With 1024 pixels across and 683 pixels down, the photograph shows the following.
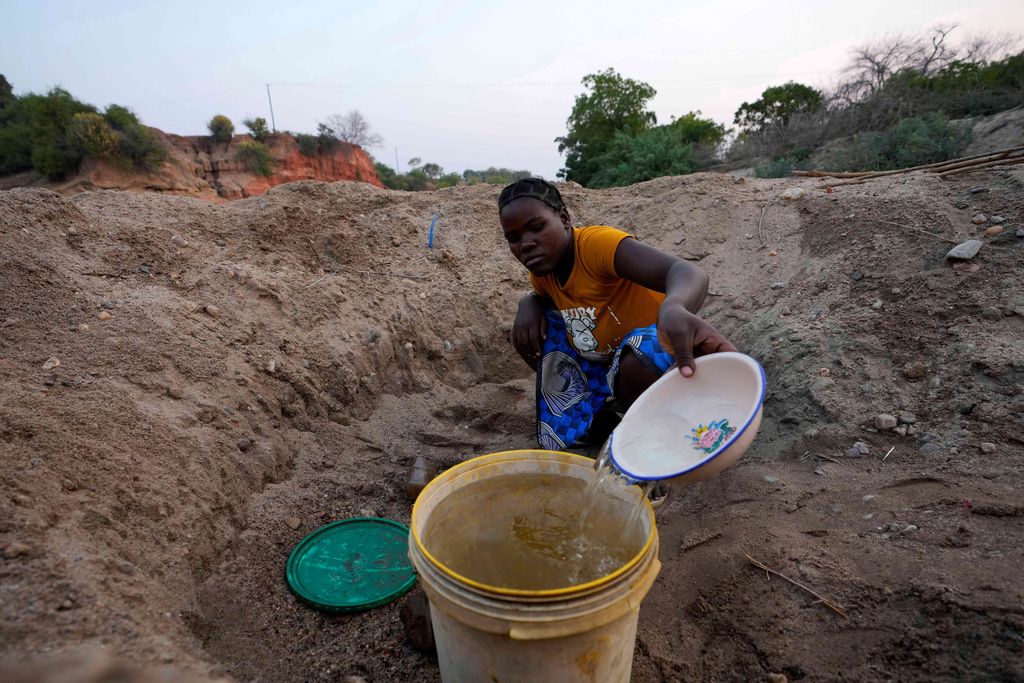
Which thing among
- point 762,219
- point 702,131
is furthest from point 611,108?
point 762,219

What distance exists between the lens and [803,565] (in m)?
1.62

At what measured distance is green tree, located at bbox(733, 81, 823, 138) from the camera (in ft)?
63.3

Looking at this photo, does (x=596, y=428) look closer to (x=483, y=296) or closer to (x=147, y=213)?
(x=483, y=296)

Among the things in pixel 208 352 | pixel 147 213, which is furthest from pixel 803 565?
pixel 147 213

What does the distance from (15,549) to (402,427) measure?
1.80 m

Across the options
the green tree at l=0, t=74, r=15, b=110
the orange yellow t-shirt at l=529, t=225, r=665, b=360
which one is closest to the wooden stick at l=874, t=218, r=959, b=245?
the orange yellow t-shirt at l=529, t=225, r=665, b=360

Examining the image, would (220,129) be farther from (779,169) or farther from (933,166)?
(933,166)

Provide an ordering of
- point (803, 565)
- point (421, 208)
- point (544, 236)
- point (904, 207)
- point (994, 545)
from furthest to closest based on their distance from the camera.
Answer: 1. point (421, 208)
2. point (904, 207)
3. point (544, 236)
4. point (803, 565)
5. point (994, 545)

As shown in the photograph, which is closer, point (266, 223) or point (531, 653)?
point (531, 653)

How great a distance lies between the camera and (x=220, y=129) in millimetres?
20734

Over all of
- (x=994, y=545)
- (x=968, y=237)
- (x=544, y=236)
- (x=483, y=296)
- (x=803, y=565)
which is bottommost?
(x=803, y=565)

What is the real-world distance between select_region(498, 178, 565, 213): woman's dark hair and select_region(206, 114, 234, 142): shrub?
23.2 metres

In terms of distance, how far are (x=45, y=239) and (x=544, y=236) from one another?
103 inches

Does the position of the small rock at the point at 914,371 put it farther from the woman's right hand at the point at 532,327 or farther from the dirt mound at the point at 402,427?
the woman's right hand at the point at 532,327
